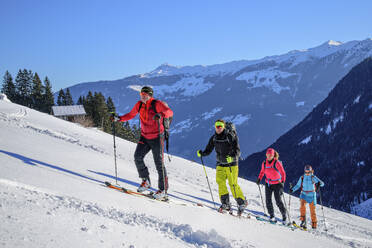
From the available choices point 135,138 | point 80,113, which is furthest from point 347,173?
point 80,113

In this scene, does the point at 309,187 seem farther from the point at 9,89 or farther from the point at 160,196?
the point at 9,89

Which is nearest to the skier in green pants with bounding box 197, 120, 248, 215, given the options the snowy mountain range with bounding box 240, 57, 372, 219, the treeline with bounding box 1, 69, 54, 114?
the treeline with bounding box 1, 69, 54, 114

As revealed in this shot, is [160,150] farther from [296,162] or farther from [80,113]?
[296,162]

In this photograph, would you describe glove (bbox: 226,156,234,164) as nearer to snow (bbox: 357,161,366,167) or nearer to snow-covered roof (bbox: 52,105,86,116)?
snow-covered roof (bbox: 52,105,86,116)

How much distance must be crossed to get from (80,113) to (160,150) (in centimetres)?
6140

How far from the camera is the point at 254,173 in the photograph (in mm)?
182375

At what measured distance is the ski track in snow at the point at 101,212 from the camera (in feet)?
13.5

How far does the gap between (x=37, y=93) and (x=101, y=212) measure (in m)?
76.5

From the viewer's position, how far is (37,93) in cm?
7144

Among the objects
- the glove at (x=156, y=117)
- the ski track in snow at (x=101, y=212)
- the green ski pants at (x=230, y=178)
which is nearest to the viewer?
the ski track in snow at (x=101, y=212)

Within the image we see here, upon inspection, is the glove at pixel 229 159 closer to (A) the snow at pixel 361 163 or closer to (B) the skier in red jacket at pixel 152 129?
(B) the skier in red jacket at pixel 152 129

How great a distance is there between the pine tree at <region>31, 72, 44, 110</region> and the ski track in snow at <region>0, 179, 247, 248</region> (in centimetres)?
7549

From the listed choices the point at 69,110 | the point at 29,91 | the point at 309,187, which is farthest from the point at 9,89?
the point at 309,187

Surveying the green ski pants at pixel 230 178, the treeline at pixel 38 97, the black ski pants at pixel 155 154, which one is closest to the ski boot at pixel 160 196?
the black ski pants at pixel 155 154
